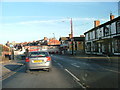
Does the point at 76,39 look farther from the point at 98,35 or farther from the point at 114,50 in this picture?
the point at 114,50

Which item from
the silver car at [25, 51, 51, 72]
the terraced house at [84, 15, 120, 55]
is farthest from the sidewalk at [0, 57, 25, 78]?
the terraced house at [84, 15, 120, 55]

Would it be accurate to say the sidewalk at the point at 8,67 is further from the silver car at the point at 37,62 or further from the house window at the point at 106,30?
the house window at the point at 106,30

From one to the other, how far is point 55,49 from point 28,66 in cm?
7957

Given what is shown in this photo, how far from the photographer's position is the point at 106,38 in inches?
1550

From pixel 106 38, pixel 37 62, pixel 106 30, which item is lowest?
pixel 37 62

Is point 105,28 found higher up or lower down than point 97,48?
higher up

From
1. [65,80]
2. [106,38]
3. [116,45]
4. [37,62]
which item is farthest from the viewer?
[106,38]

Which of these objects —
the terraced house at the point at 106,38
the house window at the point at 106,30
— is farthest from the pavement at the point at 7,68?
the house window at the point at 106,30

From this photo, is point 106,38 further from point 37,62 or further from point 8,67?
point 37,62

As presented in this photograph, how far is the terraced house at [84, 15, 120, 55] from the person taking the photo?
34969 millimetres

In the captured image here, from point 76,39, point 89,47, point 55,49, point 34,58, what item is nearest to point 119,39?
point 89,47

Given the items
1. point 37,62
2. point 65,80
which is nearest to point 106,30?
point 37,62

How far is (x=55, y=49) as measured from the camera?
305 feet

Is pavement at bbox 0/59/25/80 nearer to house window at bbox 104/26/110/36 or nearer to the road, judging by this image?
the road
